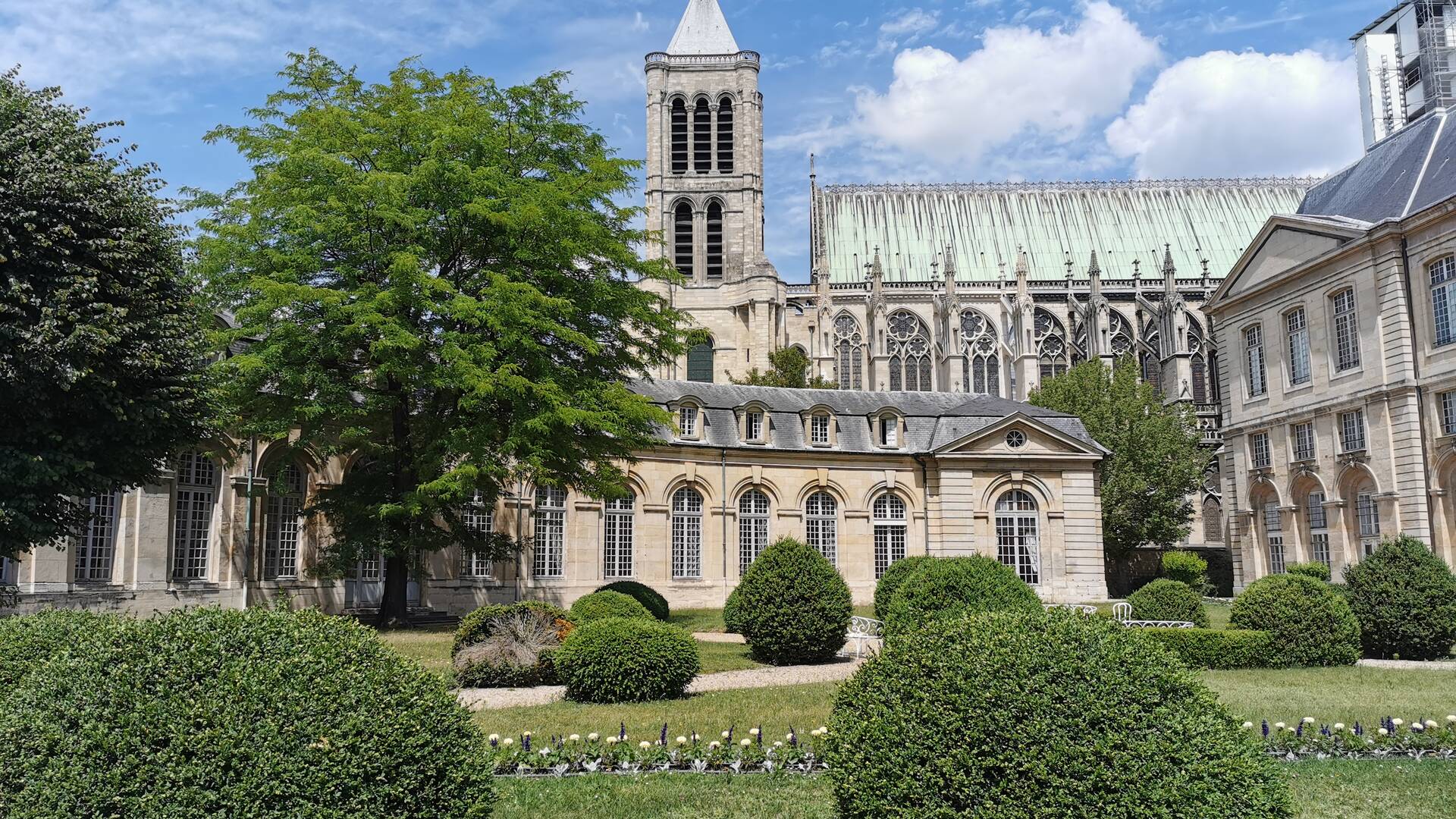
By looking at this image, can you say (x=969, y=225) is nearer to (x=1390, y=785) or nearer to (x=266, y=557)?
(x=266, y=557)

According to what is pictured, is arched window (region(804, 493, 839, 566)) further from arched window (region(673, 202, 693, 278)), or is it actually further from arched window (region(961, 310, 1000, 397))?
arched window (region(673, 202, 693, 278))

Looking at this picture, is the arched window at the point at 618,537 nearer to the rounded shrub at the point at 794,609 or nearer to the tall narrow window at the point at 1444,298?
the rounded shrub at the point at 794,609

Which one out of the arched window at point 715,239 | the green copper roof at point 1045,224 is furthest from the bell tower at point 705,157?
the green copper roof at point 1045,224

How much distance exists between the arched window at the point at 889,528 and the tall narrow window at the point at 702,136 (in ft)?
88.8

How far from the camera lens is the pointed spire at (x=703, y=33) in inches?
2157

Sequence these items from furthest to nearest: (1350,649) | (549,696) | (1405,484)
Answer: (1405,484)
(1350,649)
(549,696)

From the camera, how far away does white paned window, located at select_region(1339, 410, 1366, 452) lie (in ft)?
92.6

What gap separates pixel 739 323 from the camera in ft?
161

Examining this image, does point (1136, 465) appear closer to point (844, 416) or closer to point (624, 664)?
point (844, 416)

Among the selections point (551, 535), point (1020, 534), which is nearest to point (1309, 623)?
point (1020, 534)

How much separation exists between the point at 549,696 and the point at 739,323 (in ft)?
121

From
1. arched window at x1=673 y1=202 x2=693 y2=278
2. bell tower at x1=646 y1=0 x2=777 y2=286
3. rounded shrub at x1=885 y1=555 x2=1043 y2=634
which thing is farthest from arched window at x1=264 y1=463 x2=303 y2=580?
arched window at x1=673 y1=202 x2=693 y2=278

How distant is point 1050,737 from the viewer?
495cm

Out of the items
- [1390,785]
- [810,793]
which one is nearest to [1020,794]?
[810,793]
